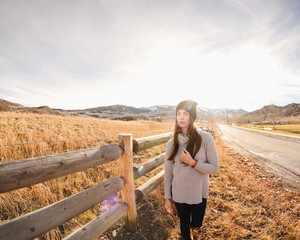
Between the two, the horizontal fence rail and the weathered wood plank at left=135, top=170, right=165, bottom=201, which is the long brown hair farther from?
the weathered wood plank at left=135, top=170, right=165, bottom=201

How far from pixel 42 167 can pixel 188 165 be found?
66.0 inches

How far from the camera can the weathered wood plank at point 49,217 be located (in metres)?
1.20

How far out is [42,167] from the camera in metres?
1.40

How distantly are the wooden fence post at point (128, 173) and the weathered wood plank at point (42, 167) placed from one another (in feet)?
1.69

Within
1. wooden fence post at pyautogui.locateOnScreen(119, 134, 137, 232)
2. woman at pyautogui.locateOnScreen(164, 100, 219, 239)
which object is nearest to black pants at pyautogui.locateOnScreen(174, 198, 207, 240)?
woman at pyautogui.locateOnScreen(164, 100, 219, 239)

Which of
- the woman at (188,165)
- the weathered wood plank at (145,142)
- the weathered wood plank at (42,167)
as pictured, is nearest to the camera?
the weathered wood plank at (42,167)

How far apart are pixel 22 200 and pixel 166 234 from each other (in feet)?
9.26

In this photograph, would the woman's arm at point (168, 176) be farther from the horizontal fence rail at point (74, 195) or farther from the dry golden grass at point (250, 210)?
the dry golden grass at point (250, 210)

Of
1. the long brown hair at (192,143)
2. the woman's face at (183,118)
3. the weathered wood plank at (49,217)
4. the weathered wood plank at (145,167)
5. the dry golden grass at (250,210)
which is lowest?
the dry golden grass at (250,210)

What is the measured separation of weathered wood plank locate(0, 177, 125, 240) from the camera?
1200mm

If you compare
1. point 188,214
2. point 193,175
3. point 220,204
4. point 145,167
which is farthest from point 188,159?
point 220,204

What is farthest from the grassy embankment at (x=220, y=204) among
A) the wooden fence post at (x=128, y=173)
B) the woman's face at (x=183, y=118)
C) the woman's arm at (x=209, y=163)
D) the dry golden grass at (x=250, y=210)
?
the woman's face at (x=183, y=118)

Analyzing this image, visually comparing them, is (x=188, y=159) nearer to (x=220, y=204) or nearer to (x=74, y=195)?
Answer: (x=74, y=195)

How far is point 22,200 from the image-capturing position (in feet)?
9.55
